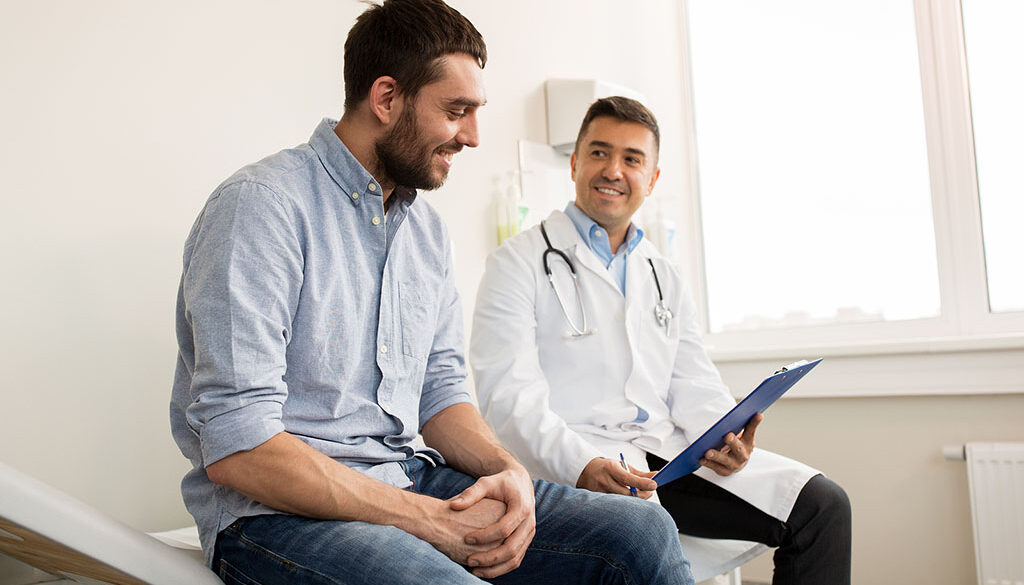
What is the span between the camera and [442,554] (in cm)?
96

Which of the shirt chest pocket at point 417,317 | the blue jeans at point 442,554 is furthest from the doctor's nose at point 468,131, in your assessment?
the blue jeans at point 442,554

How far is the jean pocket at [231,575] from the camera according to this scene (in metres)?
1.00

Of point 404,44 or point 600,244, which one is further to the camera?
point 600,244

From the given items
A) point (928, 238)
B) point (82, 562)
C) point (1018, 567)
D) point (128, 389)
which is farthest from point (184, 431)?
point (928, 238)

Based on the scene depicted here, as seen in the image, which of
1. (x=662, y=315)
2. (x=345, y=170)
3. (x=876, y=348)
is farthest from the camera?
(x=876, y=348)

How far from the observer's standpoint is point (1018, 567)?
2162 millimetres

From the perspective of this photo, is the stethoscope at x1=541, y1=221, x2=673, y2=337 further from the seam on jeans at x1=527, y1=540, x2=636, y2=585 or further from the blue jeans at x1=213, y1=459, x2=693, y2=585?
the seam on jeans at x1=527, y1=540, x2=636, y2=585

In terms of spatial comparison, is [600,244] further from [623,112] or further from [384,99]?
[384,99]

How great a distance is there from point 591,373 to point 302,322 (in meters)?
0.85

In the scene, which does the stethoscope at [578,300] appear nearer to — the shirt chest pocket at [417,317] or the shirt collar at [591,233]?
the shirt collar at [591,233]

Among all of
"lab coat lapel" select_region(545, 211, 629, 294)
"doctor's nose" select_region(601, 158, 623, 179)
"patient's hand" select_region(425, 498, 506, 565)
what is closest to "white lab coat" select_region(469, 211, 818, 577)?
"lab coat lapel" select_region(545, 211, 629, 294)

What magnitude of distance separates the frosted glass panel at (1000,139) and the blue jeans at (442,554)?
6.07ft

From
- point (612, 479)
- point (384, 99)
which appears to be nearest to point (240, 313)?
point (384, 99)

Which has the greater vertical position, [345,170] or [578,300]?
[345,170]
